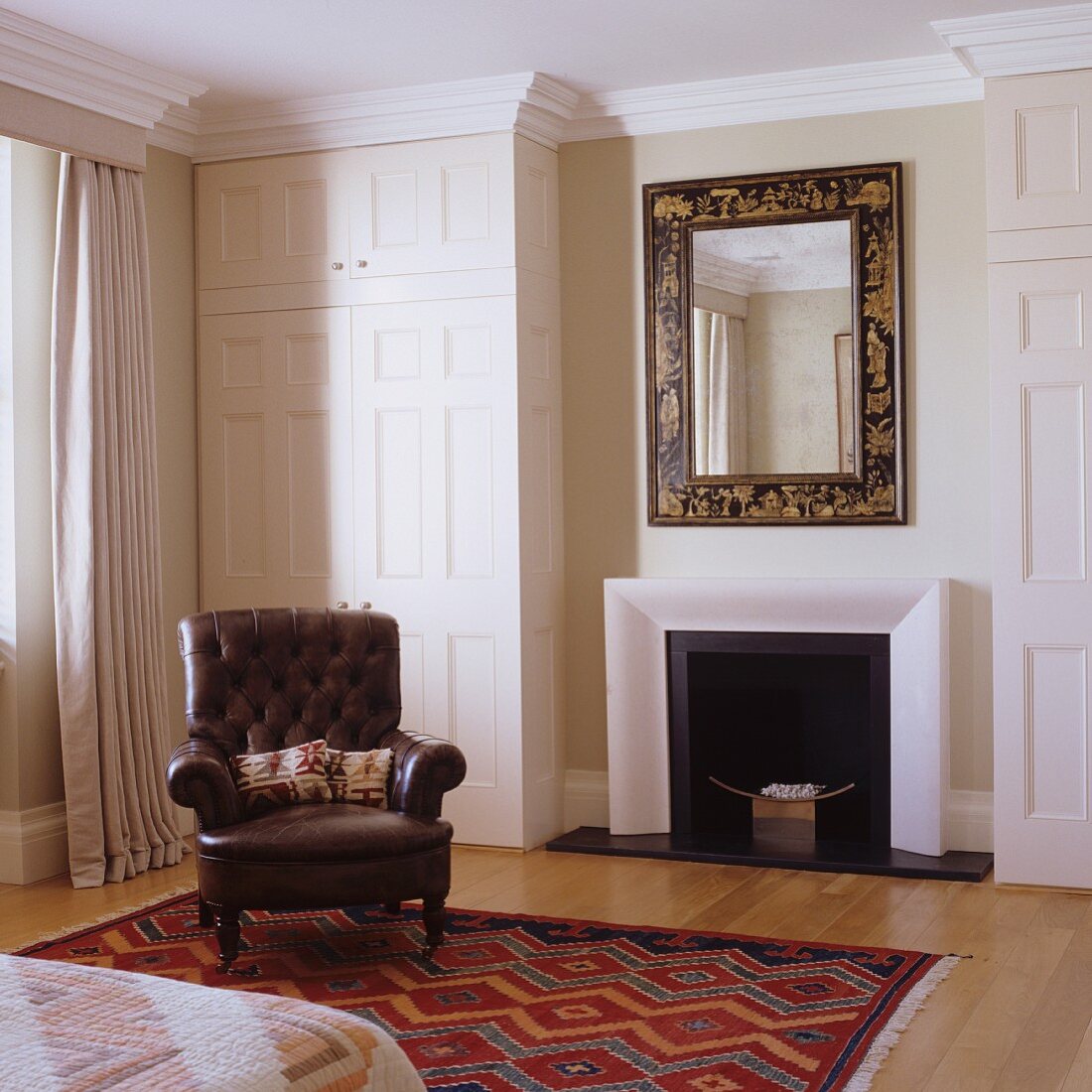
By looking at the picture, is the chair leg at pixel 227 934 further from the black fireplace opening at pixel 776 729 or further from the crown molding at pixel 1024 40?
the crown molding at pixel 1024 40

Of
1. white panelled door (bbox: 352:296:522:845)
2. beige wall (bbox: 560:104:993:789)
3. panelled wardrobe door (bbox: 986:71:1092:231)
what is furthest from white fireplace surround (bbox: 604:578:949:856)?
panelled wardrobe door (bbox: 986:71:1092:231)

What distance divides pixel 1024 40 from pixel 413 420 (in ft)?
8.13

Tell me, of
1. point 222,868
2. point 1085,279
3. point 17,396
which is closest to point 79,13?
point 17,396

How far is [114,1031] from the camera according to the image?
1954 mm

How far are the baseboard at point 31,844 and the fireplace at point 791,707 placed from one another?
1.81 metres

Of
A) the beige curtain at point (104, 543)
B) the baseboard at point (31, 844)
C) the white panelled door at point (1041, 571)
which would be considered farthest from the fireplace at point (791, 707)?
the baseboard at point (31, 844)

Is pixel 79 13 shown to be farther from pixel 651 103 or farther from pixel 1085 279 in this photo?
pixel 1085 279

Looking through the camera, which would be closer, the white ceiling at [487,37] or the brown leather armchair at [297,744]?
the brown leather armchair at [297,744]

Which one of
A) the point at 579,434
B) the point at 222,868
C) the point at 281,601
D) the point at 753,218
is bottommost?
the point at 222,868

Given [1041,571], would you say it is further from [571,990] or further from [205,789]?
[205,789]

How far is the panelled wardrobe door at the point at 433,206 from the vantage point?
515cm

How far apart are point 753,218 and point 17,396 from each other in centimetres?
272

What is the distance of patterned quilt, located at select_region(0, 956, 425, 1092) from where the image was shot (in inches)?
71.6

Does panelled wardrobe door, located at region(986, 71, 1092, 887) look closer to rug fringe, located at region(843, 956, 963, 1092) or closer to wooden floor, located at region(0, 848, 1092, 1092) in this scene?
wooden floor, located at region(0, 848, 1092, 1092)
